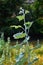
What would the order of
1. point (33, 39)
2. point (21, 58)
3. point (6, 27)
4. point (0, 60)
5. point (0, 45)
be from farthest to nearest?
point (33, 39) < point (6, 27) < point (0, 45) < point (0, 60) < point (21, 58)

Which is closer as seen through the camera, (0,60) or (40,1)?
(0,60)

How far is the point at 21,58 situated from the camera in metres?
2.85

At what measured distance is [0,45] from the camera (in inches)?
262

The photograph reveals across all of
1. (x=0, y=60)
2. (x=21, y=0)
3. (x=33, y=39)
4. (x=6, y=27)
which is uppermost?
(x=0, y=60)

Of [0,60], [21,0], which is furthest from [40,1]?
[0,60]

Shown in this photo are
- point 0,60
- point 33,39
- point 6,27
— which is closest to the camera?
point 0,60

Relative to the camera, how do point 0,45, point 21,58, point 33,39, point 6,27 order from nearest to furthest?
point 21,58, point 0,45, point 6,27, point 33,39

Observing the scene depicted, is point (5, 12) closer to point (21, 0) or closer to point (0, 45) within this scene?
point (21, 0)

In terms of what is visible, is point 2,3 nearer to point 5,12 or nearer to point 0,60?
point 5,12

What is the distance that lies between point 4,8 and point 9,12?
23cm

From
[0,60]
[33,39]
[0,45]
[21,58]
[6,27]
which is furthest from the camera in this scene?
[33,39]

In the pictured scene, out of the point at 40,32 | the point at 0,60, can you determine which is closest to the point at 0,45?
the point at 0,60

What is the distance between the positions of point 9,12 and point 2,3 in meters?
0.42

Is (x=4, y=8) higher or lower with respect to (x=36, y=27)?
higher
